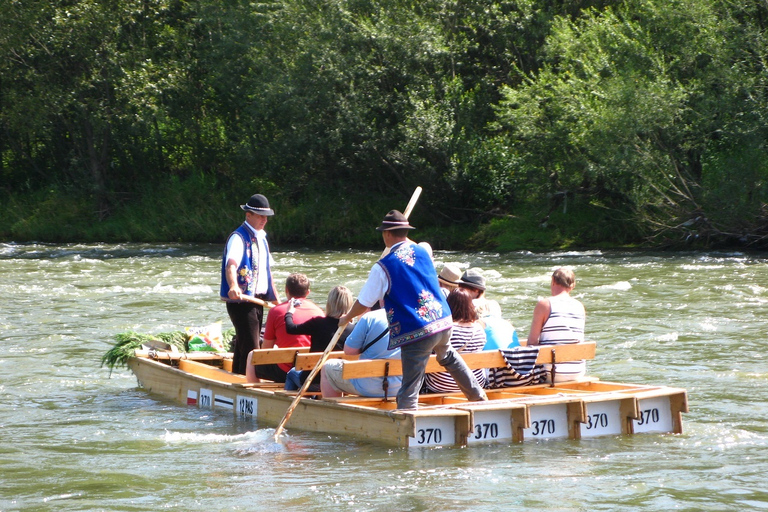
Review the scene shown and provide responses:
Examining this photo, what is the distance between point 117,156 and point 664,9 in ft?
65.1

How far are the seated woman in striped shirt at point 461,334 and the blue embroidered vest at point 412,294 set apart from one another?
2.29 ft

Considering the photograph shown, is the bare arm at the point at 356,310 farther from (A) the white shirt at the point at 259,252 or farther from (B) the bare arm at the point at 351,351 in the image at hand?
(A) the white shirt at the point at 259,252

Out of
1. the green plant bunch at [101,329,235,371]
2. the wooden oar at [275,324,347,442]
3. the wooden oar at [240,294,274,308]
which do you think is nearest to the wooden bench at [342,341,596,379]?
the wooden oar at [275,324,347,442]

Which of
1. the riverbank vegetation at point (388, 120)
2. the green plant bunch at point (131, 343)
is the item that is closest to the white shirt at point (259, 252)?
the green plant bunch at point (131, 343)

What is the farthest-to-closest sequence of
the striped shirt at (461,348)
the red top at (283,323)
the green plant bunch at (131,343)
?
the green plant bunch at (131,343) < the red top at (283,323) < the striped shirt at (461,348)

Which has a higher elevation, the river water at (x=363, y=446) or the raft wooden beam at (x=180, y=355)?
the raft wooden beam at (x=180, y=355)

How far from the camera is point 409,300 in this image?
6891 millimetres

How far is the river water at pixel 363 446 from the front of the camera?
20.2 ft

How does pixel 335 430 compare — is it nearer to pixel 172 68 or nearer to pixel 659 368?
pixel 659 368

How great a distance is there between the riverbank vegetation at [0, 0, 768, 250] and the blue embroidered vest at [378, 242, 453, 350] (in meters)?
17.6

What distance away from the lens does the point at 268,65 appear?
97.6ft

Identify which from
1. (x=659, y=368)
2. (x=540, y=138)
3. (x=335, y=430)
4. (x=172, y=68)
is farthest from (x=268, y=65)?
(x=335, y=430)

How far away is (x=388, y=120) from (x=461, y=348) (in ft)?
70.0

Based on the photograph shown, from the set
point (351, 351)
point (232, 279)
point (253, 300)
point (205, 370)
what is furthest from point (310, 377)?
point (205, 370)
